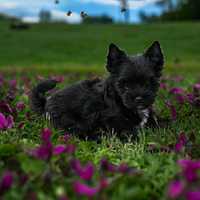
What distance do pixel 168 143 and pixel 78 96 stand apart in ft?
8.32

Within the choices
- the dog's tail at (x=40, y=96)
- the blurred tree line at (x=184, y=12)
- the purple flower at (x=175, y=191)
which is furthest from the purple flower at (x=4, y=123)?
the blurred tree line at (x=184, y=12)

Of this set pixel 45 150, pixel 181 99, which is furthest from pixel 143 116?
pixel 45 150

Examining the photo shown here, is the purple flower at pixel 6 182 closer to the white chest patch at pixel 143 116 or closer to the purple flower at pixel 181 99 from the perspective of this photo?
the white chest patch at pixel 143 116

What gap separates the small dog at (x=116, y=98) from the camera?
7121 mm

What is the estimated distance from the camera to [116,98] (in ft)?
24.3

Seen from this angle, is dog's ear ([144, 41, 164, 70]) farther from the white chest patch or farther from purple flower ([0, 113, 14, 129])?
purple flower ([0, 113, 14, 129])

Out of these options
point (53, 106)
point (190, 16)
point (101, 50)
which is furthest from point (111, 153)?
point (190, 16)

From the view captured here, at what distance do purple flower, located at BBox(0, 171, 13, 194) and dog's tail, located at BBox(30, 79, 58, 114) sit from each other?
527 cm

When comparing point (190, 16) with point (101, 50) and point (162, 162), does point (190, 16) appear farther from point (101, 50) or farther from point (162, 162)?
point (162, 162)

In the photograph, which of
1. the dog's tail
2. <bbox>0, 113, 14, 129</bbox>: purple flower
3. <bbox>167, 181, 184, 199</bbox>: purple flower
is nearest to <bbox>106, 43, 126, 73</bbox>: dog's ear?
the dog's tail

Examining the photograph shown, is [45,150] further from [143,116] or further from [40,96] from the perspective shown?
[40,96]

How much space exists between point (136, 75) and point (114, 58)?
479 millimetres

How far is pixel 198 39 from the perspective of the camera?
181ft

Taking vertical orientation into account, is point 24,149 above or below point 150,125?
above
